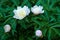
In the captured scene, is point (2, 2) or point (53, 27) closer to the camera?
point (53, 27)

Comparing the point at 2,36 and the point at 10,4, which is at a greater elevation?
the point at 10,4

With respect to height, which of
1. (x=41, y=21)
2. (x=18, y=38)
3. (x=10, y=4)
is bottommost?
(x=18, y=38)

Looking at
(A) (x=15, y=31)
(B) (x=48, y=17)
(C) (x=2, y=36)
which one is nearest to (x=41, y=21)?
(B) (x=48, y=17)

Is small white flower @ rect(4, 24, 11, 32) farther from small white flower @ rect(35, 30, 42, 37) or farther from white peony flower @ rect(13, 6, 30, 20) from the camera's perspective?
small white flower @ rect(35, 30, 42, 37)

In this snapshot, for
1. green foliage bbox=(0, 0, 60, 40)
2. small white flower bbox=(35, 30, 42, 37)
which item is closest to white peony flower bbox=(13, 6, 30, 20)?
green foliage bbox=(0, 0, 60, 40)

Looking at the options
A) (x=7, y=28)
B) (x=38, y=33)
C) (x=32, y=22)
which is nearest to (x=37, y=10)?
(x=32, y=22)

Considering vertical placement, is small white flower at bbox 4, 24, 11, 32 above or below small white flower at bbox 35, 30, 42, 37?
above

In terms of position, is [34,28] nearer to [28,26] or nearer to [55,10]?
[28,26]
